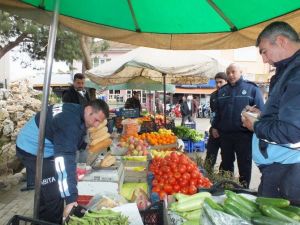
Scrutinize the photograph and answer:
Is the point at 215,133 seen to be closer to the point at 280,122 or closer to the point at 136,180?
the point at 136,180

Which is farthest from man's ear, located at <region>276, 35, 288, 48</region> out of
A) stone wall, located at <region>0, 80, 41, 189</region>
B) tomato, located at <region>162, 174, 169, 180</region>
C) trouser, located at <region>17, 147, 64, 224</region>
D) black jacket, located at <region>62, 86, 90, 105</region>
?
stone wall, located at <region>0, 80, 41, 189</region>

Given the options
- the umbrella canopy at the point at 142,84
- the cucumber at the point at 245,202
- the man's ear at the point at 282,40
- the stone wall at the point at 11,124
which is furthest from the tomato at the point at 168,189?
the umbrella canopy at the point at 142,84

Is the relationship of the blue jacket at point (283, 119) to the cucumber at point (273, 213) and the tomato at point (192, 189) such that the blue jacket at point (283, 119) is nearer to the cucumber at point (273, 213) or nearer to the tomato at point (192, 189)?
the cucumber at point (273, 213)

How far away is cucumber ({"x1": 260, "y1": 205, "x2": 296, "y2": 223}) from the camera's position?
2023 mm

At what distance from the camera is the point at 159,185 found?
3980 mm

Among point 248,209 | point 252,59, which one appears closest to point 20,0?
point 248,209

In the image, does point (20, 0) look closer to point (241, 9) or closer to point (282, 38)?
point (241, 9)

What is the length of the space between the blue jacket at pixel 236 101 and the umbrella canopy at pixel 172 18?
129cm

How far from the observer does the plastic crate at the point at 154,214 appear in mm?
2562

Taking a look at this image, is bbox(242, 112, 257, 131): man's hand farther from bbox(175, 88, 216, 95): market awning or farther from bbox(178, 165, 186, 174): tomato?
bbox(175, 88, 216, 95): market awning

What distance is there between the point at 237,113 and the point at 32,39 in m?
15.1

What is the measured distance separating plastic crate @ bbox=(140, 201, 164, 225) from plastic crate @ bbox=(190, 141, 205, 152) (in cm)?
893

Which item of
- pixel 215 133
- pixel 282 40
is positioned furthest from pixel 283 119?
pixel 215 133

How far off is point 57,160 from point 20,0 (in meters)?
1.76
